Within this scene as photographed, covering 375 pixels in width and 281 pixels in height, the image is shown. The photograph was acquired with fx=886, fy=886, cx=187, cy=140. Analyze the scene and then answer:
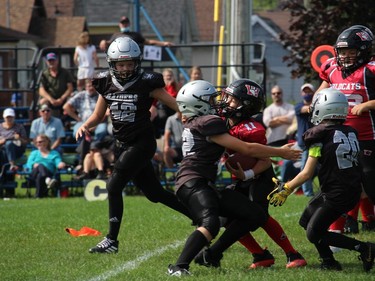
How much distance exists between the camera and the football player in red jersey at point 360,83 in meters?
8.52

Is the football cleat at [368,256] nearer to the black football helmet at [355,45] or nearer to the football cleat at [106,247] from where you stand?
the black football helmet at [355,45]

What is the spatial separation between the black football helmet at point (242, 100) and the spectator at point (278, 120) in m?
8.50

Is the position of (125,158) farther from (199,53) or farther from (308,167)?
(199,53)

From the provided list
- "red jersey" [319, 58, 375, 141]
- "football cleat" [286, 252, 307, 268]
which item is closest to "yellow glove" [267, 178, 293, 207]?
"football cleat" [286, 252, 307, 268]

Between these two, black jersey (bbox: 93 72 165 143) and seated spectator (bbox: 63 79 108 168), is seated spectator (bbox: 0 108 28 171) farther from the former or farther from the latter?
black jersey (bbox: 93 72 165 143)

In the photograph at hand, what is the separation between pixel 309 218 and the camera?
7664 millimetres

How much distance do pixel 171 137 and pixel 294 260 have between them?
8.42m

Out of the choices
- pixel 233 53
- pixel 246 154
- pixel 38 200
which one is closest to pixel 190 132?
pixel 246 154

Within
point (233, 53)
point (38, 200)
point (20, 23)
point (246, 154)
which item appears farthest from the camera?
point (20, 23)

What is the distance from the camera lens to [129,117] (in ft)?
28.3

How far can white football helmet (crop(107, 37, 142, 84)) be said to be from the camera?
27.5 feet

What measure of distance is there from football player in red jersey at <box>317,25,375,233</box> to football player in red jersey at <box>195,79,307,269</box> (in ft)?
3.78

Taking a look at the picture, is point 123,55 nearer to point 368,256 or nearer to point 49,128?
point 368,256

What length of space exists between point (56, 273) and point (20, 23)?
3932 centimetres
